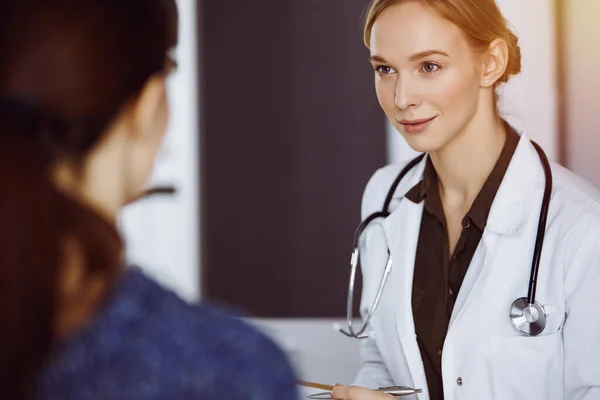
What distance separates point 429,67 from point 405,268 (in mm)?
349

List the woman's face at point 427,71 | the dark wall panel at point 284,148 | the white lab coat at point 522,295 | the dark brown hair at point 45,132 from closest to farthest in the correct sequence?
the dark brown hair at point 45,132
the white lab coat at point 522,295
the woman's face at point 427,71
the dark wall panel at point 284,148

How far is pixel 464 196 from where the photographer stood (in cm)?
131

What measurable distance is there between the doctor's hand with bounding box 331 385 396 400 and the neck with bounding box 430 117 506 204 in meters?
0.38

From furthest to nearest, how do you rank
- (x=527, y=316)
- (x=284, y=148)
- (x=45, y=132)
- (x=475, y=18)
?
(x=284, y=148) → (x=475, y=18) → (x=527, y=316) → (x=45, y=132)

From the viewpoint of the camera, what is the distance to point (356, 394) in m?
1.12

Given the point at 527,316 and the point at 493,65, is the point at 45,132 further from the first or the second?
the point at 493,65

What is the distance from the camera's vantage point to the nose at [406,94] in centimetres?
120

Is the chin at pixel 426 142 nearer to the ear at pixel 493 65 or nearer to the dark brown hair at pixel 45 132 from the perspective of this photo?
the ear at pixel 493 65

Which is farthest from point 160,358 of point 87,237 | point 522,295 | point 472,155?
point 472,155

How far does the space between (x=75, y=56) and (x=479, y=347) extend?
813 mm

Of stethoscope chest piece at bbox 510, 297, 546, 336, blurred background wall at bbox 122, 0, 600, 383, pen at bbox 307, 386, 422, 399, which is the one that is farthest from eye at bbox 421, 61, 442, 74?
blurred background wall at bbox 122, 0, 600, 383

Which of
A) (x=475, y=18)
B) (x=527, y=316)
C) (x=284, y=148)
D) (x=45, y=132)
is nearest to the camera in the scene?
(x=45, y=132)

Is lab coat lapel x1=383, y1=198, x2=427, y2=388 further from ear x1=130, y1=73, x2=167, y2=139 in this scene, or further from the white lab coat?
ear x1=130, y1=73, x2=167, y2=139

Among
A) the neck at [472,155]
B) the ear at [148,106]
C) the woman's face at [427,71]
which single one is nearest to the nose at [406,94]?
the woman's face at [427,71]
